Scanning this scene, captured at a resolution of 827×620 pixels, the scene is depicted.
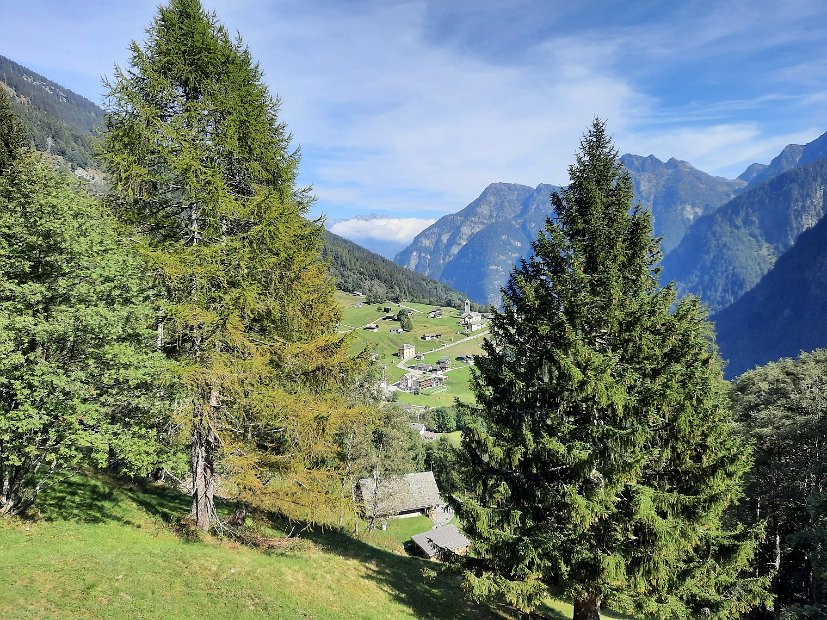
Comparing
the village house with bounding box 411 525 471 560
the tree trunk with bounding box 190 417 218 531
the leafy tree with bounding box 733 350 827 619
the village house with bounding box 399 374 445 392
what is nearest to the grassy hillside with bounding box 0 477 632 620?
the tree trunk with bounding box 190 417 218 531

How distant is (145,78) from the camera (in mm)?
14016

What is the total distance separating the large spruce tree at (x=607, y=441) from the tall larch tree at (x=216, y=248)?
650 centimetres

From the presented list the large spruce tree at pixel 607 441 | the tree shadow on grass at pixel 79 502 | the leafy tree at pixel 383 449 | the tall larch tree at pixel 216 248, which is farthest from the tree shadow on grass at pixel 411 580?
the leafy tree at pixel 383 449

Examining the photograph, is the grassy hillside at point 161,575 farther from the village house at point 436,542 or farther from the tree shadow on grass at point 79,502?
the village house at point 436,542

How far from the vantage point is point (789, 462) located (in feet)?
85.9

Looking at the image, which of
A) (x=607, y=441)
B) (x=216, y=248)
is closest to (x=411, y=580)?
(x=607, y=441)

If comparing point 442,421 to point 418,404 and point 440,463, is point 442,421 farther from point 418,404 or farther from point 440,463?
point 440,463

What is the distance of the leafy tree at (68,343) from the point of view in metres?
11.5

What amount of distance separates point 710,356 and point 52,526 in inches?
774

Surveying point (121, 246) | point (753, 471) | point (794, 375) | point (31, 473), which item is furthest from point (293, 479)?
point (794, 375)

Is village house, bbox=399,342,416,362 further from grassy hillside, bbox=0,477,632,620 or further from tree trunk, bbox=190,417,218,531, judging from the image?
tree trunk, bbox=190,417,218,531

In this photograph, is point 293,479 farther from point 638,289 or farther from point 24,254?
point 638,289

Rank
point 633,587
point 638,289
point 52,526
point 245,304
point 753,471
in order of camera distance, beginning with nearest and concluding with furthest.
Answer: point 633,587 < point 638,289 < point 52,526 < point 245,304 < point 753,471

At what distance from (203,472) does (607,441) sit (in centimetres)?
1244
